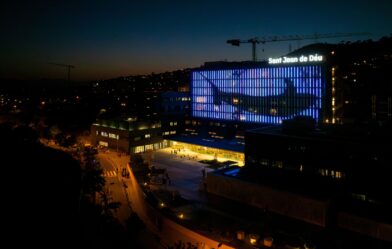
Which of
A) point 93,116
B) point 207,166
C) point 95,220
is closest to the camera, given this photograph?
point 95,220

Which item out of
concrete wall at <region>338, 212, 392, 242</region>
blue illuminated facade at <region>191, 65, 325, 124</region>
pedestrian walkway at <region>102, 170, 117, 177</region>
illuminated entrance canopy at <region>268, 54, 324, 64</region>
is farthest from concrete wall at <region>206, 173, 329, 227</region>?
illuminated entrance canopy at <region>268, 54, 324, 64</region>

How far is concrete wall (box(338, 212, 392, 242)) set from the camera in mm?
32750

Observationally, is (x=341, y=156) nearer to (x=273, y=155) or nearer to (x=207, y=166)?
(x=273, y=155)

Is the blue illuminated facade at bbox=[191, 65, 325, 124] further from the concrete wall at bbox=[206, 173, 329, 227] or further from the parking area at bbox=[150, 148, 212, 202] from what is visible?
the concrete wall at bbox=[206, 173, 329, 227]

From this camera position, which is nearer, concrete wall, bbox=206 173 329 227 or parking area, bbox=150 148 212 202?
concrete wall, bbox=206 173 329 227

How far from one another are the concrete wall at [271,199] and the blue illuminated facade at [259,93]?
1657 inches

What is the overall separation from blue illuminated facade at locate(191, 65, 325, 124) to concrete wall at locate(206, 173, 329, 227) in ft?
138

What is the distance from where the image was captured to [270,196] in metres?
42.3

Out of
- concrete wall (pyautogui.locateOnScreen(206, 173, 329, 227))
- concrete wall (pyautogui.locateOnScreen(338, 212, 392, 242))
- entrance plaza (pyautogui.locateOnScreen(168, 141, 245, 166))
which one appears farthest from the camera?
entrance plaza (pyautogui.locateOnScreen(168, 141, 245, 166))

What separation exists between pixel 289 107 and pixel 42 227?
81956mm

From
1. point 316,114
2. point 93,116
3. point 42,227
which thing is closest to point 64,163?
point 42,227

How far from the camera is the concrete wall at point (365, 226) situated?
32750 millimetres

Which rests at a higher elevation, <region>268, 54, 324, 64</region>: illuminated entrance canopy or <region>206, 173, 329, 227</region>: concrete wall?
<region>268, 54, 324, 64</region>: illuminated entrance canopy

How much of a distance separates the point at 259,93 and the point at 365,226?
6141cm
